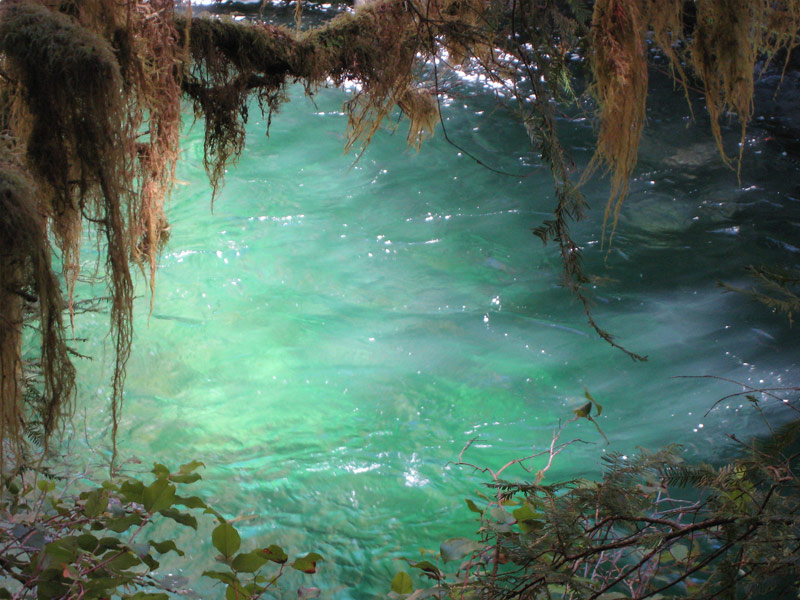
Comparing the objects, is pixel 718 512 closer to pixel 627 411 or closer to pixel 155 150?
pixel 155 150

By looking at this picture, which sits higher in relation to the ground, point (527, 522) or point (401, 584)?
point (527, 522)

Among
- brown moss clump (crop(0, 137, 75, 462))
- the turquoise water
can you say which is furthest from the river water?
brown moss clump (crop(0, 137, 75, 462))

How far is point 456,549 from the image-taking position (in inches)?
70.2

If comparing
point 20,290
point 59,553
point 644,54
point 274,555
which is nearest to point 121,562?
point 59,553

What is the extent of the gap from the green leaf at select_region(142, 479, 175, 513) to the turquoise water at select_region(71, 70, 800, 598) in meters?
1.37

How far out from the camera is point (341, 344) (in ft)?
15.8

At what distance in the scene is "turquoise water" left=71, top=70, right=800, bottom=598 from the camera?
366cm

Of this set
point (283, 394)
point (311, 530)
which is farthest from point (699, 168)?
point (311, 530)

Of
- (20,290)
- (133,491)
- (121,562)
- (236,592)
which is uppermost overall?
(20,290)

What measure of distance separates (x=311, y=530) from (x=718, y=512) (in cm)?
231

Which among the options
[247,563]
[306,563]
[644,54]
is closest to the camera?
[247,563]

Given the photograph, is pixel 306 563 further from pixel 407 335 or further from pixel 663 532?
pixel 407 335

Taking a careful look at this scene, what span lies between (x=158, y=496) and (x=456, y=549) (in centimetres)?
86

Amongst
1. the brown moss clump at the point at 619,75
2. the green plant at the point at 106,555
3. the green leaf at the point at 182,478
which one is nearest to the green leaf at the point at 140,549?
the green plant at the point at 106,555
